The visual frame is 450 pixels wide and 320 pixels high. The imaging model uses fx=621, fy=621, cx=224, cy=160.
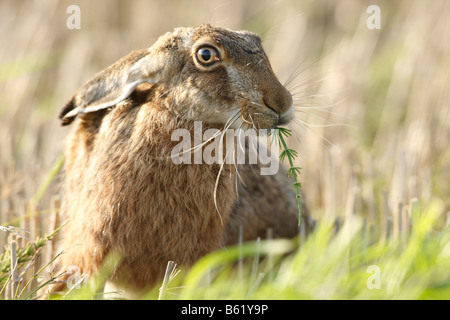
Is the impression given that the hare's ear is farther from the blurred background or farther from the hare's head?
the blurred background

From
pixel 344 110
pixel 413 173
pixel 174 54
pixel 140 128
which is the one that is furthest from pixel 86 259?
pixel 344 110

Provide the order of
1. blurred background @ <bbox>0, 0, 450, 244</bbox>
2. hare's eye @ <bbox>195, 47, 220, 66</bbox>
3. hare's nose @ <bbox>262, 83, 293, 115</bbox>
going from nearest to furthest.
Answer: hare's nose @ <bbox>262, 83, 293, 115</bbox>
hare's eye @ <bbox>195, 47, 220, 66</bbox>
blurred background @ <bbox>0, 0, 450, 244</bbox>

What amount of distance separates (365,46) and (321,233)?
459 cm

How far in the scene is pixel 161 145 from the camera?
3545 mm

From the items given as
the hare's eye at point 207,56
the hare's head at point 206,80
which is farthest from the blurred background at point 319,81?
the hare's eye at point 207,56

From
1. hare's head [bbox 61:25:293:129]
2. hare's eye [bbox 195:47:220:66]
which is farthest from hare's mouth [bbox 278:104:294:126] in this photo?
hare's eye [bbox 195:47:220:66]

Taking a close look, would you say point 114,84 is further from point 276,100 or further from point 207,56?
point 276,100

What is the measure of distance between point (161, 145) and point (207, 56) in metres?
0.57

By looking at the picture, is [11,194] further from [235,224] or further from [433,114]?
[433,114]

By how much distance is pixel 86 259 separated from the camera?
3.65 m

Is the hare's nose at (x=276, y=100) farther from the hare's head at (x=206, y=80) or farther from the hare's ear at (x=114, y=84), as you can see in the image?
the hare's ear at (x=114, y=84)

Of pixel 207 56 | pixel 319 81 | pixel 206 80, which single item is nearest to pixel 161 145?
pixel 206 80

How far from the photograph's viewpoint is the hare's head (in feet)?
11.1

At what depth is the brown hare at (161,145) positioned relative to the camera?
3.43 metres
